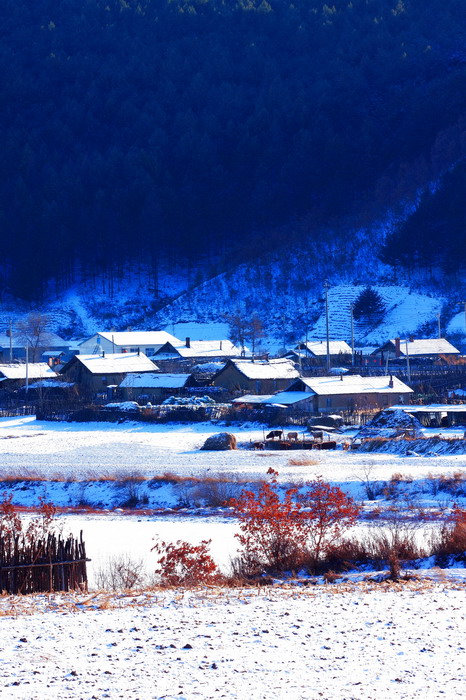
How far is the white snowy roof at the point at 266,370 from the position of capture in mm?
59438

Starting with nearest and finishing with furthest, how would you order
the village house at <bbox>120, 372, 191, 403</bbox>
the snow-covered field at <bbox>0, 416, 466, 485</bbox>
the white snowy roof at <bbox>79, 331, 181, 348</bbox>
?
1. the snow-covered field at <bbox>0, 416, 466, 485</bbox>
2. the village house at <bbox>120, 372, 191, 403</bbox>
3. the white snowy roof at <bbox>79, 331, 181, 348</bbox>

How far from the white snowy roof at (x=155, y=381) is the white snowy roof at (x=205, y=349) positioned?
18763 mm

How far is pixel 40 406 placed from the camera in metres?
55.9

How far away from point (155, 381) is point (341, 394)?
14.1m

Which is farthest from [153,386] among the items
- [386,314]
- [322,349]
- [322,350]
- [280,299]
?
[280,299]

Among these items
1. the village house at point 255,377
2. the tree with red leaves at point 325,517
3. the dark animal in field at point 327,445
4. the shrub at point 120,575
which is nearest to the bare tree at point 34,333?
the village house at point 255,377

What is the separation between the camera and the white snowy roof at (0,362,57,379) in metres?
66.2

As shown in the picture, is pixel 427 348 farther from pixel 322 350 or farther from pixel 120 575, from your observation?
pixel 120 575

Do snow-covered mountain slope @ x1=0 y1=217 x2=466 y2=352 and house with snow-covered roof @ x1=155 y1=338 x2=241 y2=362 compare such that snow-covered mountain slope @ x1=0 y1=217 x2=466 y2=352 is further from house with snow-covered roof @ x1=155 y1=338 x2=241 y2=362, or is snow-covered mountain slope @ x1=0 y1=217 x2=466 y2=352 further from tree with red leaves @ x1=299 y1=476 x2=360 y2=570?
tree with red leaves @ x1=299 y1=476 x2=360 y2=570

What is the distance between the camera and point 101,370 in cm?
6556

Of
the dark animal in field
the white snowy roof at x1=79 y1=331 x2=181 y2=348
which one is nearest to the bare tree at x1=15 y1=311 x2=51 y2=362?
the white snowy roof at x1=79 y1=331 x2=181 y2=348

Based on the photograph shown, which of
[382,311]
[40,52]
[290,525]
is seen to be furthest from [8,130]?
[290,525]

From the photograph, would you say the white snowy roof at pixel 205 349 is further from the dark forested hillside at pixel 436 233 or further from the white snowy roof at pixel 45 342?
the dark forested hillside at pixel 436 233

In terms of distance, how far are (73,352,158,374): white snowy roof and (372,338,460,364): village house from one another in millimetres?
19905
